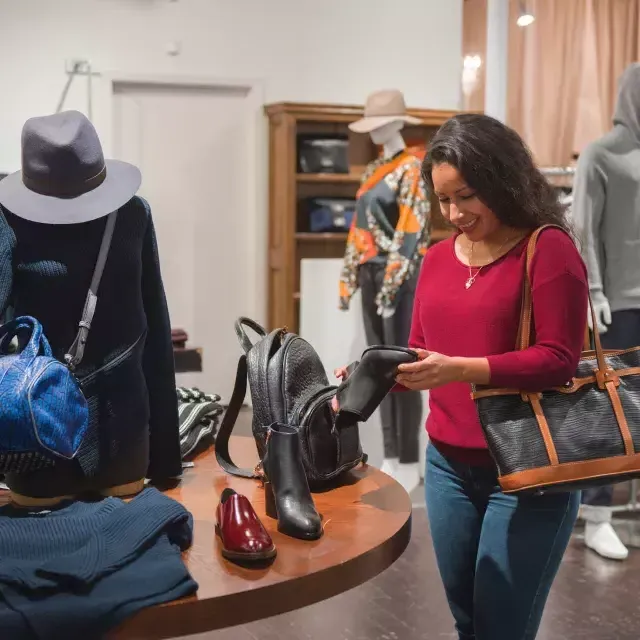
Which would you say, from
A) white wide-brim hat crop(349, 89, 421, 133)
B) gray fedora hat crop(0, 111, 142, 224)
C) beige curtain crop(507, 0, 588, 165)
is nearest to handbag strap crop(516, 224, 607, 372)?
gray fedora hat crop(0, 111, 142, 224)

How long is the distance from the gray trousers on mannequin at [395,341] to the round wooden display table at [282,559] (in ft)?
7.74

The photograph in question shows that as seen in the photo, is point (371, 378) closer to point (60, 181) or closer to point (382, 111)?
point (60, 181)

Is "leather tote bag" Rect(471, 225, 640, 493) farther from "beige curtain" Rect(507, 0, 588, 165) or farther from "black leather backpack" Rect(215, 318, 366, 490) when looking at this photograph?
"beige curtain" Rect(507, 0, 588, 165)

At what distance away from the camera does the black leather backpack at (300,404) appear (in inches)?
59.8

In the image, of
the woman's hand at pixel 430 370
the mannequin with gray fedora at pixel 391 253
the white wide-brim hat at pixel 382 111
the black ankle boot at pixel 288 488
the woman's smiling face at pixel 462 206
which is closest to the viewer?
the black ankle boot at pixel 288 488

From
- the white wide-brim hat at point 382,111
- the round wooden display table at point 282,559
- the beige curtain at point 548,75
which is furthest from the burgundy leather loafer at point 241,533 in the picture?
the beige curtain at point 548,75

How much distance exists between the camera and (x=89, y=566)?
1092 mm

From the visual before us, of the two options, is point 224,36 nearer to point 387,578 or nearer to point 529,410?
point 387,578

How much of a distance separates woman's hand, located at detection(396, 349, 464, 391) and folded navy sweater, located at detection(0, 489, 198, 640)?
1.43ft

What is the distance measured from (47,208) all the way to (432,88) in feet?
16.2

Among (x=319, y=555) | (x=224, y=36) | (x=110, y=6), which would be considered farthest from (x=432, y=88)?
(x=319, y=555)

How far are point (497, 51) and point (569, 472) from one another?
4619 mm

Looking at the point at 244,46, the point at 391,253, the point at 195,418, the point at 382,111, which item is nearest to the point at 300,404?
the point at 195,418

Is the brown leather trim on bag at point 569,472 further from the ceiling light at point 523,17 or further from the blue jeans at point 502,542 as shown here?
the ceiling light at point 523,17
